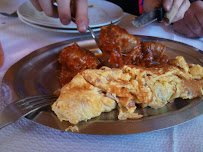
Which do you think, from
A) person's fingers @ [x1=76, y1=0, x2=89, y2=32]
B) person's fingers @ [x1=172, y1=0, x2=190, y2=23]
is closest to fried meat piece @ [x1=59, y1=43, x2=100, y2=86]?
person's fingers @ [x1=76, y1=0, x2=89, y2=32]

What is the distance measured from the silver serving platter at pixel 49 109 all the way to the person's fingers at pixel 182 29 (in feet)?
1.08

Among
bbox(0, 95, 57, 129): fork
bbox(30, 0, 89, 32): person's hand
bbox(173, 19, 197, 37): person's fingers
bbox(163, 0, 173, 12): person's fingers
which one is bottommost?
bbox(173, 19, 197, 37): person's fingers

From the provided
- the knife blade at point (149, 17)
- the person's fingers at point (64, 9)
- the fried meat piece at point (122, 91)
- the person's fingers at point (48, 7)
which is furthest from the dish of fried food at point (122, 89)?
the person's fingers at point (48, 7)

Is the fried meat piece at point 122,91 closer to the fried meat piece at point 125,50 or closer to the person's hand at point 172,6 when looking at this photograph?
the fried meat piece at point 125,50

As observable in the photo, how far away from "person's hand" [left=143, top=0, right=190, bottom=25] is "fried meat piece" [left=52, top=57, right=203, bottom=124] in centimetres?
54

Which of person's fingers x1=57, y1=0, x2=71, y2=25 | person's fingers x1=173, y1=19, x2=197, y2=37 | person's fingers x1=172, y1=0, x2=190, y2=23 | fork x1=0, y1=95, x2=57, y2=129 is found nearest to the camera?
fork x1=0, y1=95, x2=57, y2=129

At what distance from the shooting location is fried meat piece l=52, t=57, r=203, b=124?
0.78 metres

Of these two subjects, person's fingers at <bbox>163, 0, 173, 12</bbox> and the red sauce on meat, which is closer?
the red sauce on meat

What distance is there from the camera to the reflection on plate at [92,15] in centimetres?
147

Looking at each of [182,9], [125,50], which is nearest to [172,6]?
[182,9]

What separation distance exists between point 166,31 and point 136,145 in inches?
47.9

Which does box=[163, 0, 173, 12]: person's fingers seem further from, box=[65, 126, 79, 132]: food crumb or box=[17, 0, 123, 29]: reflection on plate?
box=[65, 126, 79, 132]: food crumb

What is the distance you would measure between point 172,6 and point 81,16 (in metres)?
0.63

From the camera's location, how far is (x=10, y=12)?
1949 millimetres
